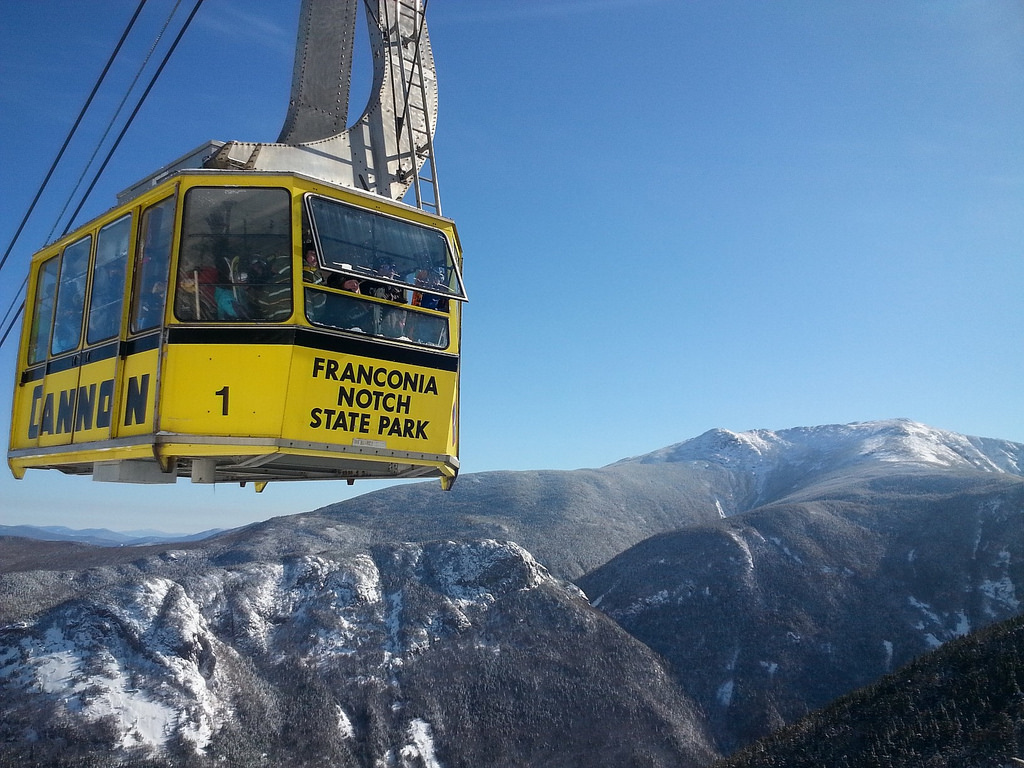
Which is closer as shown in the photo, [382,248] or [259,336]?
[259,336]

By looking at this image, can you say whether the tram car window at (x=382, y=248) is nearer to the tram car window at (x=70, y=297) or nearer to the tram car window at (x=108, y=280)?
the tram car window at (x=108, y=280)

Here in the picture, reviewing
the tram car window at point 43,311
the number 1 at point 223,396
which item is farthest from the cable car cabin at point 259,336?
the tram car window at point 43,311

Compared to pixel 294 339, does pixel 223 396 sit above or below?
below

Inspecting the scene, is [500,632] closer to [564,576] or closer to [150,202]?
[564,576]

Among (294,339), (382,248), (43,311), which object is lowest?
(294,339)

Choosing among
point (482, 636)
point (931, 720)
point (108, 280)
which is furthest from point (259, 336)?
point (482, 636)

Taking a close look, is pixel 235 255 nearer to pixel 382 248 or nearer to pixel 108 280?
pixel 382 248

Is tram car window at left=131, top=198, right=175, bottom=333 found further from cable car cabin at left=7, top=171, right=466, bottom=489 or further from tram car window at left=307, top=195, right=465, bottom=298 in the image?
tram car window at left=307, top=195, right=465, bottom=298
